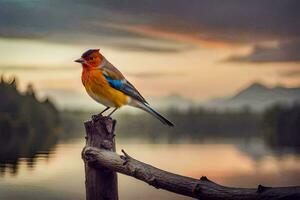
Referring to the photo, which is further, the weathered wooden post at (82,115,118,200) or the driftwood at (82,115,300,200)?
the weathered wooden post at (82,115,118,200)

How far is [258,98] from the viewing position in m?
4.08

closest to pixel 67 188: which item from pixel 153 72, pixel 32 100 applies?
pixel 32 100

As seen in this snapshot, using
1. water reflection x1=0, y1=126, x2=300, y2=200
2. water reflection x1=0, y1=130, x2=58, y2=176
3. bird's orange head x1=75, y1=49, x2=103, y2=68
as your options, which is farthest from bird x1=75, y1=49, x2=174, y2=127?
water reflection x1=0, y1=130, x2=58, y2=176

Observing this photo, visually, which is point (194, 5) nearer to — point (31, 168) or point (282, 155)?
point (282, 155)

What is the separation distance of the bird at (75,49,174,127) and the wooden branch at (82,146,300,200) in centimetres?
45

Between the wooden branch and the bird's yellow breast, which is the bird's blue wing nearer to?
the bird's yellow breast

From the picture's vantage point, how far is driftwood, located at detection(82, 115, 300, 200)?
237 cm

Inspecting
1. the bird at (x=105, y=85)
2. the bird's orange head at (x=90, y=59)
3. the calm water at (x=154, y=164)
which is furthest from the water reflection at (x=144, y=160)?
the bird's orange head at (x=90, y=59)

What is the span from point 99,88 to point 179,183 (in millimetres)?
859

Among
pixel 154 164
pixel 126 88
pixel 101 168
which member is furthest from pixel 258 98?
pixel 101 168

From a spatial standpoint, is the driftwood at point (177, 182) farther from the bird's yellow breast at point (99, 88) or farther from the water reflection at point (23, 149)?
the water reflection at point (23, 149)

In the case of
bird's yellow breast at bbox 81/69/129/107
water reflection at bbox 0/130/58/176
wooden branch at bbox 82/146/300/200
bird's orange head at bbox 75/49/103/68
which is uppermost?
bird's orange head at bbox 75/49/103/68

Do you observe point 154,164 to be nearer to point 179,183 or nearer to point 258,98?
point 258,98

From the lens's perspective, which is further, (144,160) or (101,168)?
(144,160)
